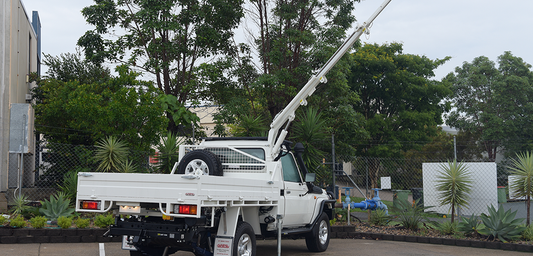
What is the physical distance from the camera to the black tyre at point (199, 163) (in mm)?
8242

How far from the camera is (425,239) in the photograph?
11.2 m

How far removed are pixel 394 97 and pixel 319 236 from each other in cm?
2795

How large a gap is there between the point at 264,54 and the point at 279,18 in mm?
1737

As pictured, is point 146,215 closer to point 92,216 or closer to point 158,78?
point 92,216

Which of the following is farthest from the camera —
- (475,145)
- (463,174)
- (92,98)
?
(475,145)

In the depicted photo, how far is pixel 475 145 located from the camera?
4203 cm

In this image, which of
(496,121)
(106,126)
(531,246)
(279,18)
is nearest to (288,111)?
(531,246)

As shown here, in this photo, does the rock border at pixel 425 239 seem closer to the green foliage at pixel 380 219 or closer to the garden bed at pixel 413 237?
the garden bed at pixel 413 237

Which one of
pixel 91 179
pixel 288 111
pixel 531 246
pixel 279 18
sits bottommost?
pixel 531 246

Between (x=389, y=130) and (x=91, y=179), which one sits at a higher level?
(x=389, y=130)

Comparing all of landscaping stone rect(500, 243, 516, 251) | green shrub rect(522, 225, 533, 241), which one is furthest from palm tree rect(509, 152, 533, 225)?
landscaping stone rect(500, 243, 516, 251)

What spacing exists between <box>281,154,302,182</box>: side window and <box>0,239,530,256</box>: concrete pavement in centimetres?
162

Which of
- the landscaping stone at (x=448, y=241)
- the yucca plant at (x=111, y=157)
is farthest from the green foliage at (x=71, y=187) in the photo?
the landscaping stone at (x=448, y=241)

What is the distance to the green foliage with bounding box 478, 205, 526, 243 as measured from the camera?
33.7 ft
